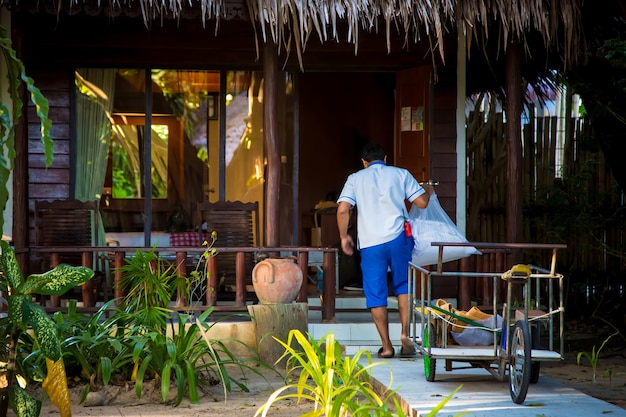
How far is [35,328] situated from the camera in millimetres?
4422

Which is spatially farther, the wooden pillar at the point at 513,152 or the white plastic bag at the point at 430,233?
the wooden pillar at the point at 513,152

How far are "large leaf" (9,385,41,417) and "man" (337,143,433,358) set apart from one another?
2.74m

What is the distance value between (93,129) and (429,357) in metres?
4.99

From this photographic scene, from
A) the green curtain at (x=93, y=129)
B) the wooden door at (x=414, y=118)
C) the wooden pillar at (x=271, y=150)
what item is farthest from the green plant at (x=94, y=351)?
the wooden door at (x=414, y=118)

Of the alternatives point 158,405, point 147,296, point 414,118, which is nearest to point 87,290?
point 147,296

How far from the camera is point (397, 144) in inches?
384

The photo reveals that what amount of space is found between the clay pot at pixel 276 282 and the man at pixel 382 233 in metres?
0.51

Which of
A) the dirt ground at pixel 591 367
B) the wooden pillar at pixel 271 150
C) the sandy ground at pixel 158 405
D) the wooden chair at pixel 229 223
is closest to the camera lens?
the sandy ground at pixel 158 405

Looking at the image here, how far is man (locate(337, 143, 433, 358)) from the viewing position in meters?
6.69

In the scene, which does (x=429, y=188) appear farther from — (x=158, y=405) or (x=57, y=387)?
(x=57, y=387)

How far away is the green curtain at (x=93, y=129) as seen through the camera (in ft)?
30.0

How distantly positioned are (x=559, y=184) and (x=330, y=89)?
11.5 ft

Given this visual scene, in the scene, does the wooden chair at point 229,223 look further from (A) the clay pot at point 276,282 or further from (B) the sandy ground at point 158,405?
(B) the sandy ground at point 158,405

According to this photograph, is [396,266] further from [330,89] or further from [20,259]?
[330,89]
